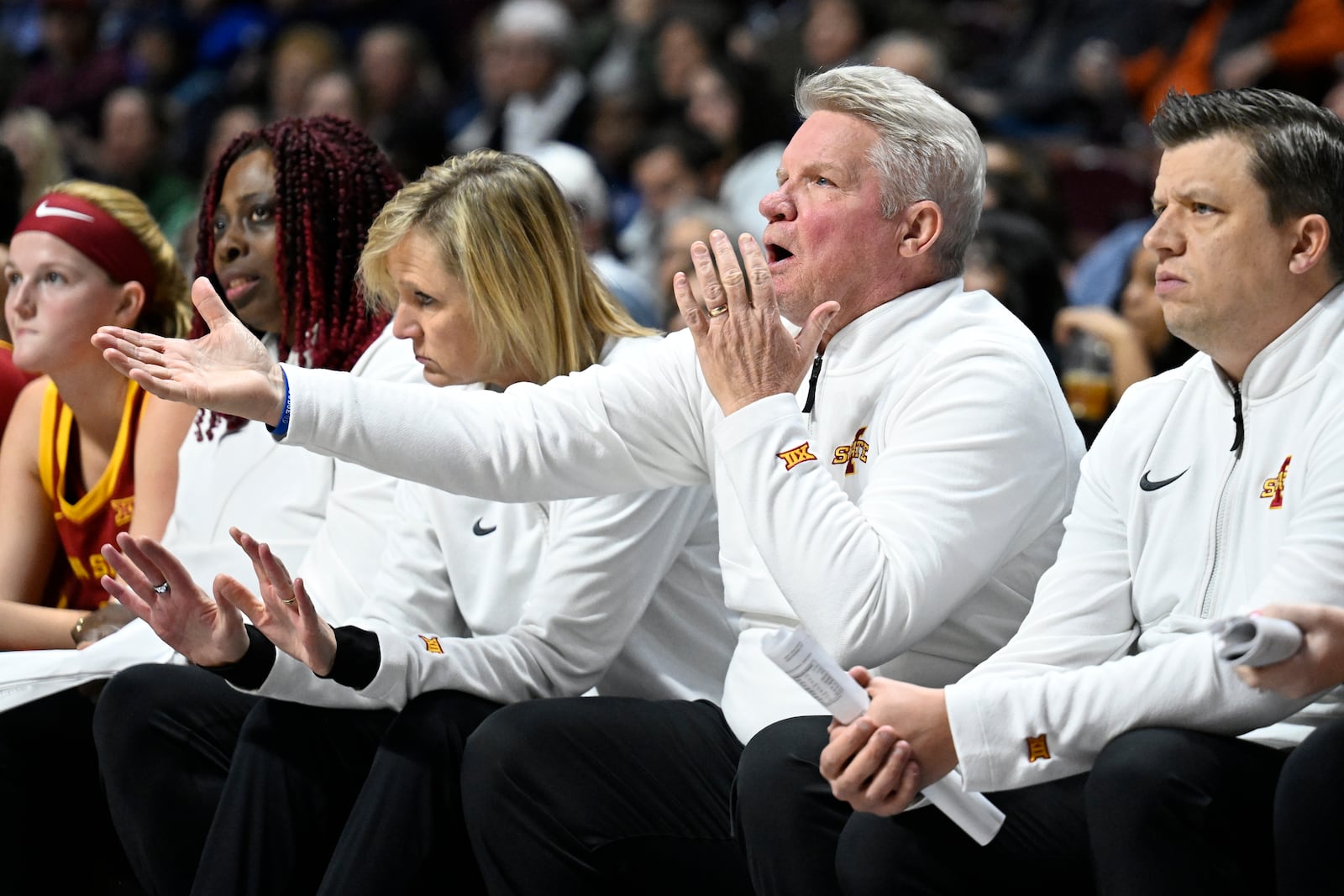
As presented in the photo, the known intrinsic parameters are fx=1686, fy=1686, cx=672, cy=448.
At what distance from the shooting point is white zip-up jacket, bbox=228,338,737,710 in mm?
2873

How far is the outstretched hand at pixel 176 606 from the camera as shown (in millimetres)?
Result: 2793

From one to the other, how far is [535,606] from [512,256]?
66 centimetres

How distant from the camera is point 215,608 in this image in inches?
111

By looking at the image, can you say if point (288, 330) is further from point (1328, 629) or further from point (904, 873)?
point (1328, 629)

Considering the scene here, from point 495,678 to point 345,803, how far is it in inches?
14.0

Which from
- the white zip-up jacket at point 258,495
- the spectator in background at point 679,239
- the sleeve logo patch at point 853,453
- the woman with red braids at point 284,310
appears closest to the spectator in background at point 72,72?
the spectator in background at point 679,239

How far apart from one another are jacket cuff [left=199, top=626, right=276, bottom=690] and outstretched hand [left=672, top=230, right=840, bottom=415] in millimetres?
920

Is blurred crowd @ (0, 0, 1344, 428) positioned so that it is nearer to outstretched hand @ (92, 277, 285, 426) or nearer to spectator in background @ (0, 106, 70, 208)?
spectator in background @ (0, 106, 70, 208)

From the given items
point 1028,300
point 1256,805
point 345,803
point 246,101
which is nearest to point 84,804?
point 345,803

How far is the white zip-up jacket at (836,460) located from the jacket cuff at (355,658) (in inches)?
11.2

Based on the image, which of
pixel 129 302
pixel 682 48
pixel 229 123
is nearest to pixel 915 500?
pixel 129 302

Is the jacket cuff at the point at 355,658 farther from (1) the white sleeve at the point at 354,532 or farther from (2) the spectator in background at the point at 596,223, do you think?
(2) the spectator in background at the point at 596,223

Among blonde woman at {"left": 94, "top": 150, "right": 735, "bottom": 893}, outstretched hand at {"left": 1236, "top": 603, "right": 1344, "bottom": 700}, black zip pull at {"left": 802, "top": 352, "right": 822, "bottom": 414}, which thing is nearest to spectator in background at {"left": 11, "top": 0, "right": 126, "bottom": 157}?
blonde woman at {"left": 94, "top": 150, "right": 735, "bottom": 893}

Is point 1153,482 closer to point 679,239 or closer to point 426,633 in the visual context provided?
point 426,633
